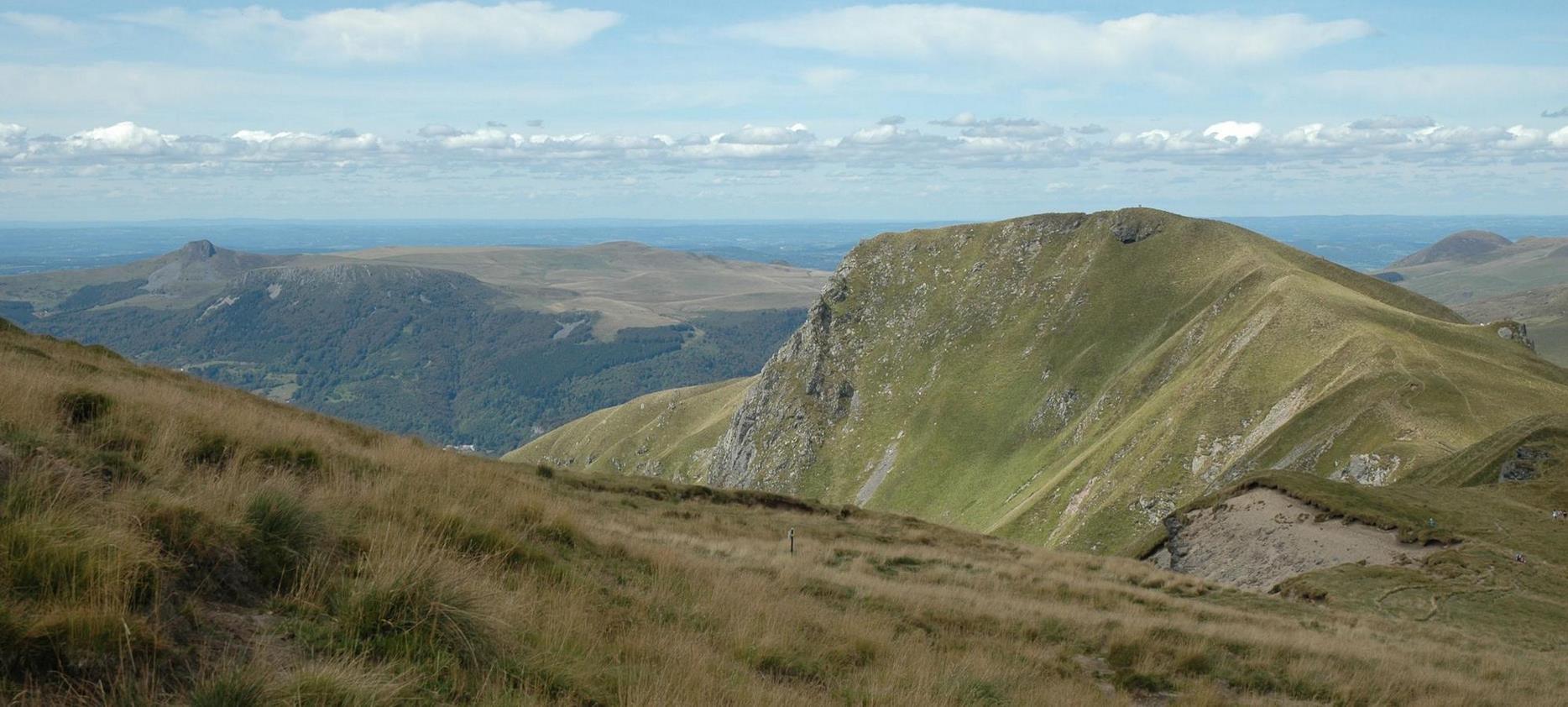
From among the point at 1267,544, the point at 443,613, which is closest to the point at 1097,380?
the point at 1267,544

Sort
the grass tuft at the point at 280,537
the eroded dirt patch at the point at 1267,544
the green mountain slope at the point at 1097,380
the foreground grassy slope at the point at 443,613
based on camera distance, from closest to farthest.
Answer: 1. the foreground grassy slope at the point at 443,613
2. the grass tuft at the point at 280,537
3. the eroded dirt patch at the point at 1267,544
4. the green mountain slope at the point at 1097,380

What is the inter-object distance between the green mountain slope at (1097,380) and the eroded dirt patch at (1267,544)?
15419 mm

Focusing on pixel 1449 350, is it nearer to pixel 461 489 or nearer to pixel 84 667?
pixel 461 489

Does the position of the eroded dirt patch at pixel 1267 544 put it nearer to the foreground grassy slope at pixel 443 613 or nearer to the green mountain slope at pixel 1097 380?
the green mountain slope at pixel 1097 380

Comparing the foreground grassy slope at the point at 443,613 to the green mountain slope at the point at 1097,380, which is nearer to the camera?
the foreground grassy slope at the point at 443,613

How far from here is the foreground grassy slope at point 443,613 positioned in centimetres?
590

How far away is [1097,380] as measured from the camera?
121 m

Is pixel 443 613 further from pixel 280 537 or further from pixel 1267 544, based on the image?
pixel 1267 544

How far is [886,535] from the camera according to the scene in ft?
100

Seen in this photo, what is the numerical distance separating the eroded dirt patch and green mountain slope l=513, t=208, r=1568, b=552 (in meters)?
15.4

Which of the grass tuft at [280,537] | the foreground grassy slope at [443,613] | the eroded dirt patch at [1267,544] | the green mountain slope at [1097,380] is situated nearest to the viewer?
the foreground grassy slope at [443,613]

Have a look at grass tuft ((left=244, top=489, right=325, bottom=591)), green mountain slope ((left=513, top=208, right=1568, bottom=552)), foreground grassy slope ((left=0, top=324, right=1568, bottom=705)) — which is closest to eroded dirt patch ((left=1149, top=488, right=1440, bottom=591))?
green mountain slope ((left=513, top=208, right=1568, bottom=552))

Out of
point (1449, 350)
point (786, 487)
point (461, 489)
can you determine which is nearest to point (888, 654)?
Answer: point (461, 489)

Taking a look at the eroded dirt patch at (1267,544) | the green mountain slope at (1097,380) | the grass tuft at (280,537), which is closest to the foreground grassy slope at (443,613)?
the grass tuft at (280,537)
